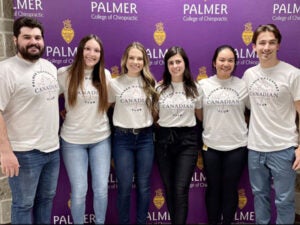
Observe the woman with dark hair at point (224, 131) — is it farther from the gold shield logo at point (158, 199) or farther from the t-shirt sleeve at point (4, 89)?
the t-shirt sleeve at point (4, 89)

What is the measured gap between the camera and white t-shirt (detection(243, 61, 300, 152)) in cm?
226

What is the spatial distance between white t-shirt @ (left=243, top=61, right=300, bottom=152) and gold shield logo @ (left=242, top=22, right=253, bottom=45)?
0.56m

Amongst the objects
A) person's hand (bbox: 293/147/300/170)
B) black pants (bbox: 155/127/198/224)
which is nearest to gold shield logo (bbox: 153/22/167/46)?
black pants (bbox: 155/127/198/224)

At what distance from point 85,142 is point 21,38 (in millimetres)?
873

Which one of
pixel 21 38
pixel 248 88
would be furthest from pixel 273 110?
pixel 21 38

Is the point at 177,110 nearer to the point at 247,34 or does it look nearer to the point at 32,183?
the point at 247,34

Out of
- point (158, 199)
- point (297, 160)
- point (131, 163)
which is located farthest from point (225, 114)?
point (158, 199)

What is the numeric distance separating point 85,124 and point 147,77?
0.63m

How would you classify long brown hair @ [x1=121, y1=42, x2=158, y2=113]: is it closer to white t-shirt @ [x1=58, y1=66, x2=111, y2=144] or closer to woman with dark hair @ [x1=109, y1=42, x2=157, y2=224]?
woman with dark hair @ [x1=109, y1=42, x2=157, y2=224]

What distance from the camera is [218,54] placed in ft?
8.41

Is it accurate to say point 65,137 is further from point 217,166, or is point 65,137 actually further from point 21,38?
point 217,166

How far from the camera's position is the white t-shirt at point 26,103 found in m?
Answer: 2.02

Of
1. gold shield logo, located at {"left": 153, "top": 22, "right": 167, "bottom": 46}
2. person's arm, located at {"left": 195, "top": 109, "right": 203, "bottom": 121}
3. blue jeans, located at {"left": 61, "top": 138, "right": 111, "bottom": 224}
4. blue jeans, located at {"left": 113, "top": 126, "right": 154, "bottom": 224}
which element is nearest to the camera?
blue jeans, located at {"left": 61, "top": 138, "right": 111, "bottom": 224}

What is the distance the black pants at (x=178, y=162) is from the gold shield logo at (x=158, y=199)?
386 millimetres
